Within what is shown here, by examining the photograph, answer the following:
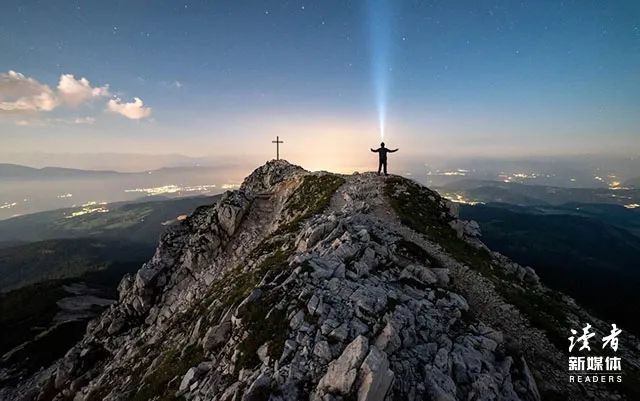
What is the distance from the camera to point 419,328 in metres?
17.4

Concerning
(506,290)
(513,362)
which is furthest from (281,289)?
(506,290)

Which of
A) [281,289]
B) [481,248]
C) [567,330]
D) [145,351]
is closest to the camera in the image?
[281,289]

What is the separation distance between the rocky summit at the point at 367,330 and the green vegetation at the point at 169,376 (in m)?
0.17

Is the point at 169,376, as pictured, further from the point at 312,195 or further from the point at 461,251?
A: the point at 312,195

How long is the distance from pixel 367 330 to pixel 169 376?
48.5 feet

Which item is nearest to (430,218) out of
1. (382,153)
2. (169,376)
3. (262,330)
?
(382,153)

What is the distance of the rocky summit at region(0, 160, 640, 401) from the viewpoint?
14578 mm

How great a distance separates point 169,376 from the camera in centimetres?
2172

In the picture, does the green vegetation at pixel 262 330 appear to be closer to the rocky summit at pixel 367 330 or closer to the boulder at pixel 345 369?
the rocky summit at pixel 367 330

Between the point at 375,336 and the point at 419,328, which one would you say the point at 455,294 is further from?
the point at 375,336

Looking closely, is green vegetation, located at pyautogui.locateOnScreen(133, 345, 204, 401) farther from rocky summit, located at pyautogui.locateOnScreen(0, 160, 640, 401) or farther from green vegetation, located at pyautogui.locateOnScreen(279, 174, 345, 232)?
green vegetation, located at pyautogui.locateOnScreen(279, 174, 345, 232)

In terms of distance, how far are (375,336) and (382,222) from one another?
57.8ft

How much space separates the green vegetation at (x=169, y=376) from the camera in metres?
20.2

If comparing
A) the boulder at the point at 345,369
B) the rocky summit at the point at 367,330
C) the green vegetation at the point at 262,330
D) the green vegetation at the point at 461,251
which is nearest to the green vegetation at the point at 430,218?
the green vegetation at the point at 461,251
